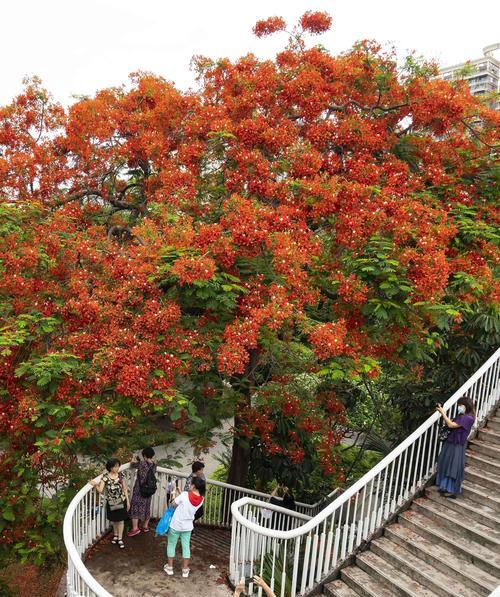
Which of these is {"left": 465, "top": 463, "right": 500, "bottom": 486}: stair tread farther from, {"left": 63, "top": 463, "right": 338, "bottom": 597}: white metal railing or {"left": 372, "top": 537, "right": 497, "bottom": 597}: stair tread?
{"left": 63, "top": 463, "right": 338, "bottom": 597}: white metal railing

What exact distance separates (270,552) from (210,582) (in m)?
0.97

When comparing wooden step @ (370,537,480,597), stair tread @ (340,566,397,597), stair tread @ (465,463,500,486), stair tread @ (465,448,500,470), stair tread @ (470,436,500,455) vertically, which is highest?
stair tread @ (470,436,500,455)

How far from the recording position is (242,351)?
6.52m

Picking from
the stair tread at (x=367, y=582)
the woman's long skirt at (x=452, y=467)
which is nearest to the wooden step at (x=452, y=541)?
the woman's long skirt at (x=452, y=467)

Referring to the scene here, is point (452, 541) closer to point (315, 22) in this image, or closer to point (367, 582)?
point (367, 582)

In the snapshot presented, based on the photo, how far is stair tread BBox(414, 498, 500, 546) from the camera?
5.88m

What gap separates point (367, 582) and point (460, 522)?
136cm

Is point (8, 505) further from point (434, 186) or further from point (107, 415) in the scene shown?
point (434, 186)

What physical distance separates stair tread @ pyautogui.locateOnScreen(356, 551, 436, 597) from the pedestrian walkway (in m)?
1.79

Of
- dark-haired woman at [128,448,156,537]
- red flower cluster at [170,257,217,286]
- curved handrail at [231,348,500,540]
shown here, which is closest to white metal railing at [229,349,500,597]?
curved handrail at [231,348,500,540]

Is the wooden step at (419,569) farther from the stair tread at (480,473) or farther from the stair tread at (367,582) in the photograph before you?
the stair tread at (480,473)

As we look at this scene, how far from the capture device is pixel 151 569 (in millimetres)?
6652

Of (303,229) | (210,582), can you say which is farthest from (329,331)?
(210,582)

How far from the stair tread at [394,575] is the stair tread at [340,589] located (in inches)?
13.8
